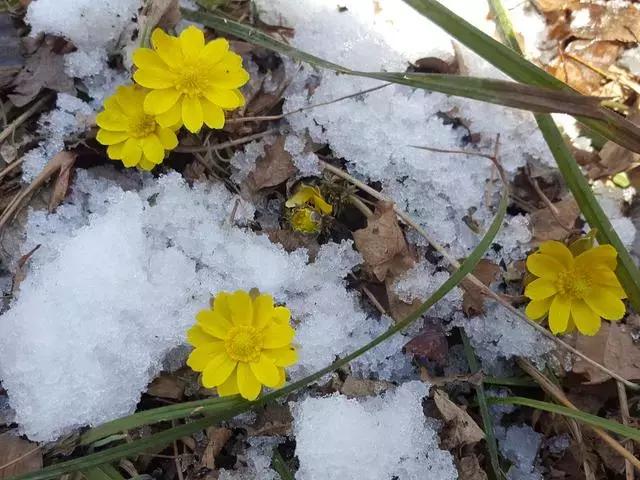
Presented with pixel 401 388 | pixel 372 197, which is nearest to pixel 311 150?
pixel 372 197

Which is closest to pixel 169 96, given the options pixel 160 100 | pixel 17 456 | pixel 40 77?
pixel 160 100

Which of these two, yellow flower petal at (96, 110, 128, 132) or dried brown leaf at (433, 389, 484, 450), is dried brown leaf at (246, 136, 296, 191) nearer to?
yellow flower petal at (96, 110, 128, 132)

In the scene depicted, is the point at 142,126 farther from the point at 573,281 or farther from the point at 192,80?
the point at 573,281

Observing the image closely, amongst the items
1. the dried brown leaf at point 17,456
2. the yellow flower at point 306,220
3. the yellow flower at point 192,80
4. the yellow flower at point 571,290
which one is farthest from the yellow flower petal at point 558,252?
the dried brown leaf at point 17,456

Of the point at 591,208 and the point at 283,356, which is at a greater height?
the point at 591,208

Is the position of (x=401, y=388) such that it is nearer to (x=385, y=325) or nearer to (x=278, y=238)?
(x=385, y=325)

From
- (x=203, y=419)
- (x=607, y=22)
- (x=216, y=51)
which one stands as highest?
(x=607, y=22)

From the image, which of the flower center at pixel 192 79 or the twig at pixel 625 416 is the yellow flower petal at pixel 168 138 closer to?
the flower center at pixel 192 79
